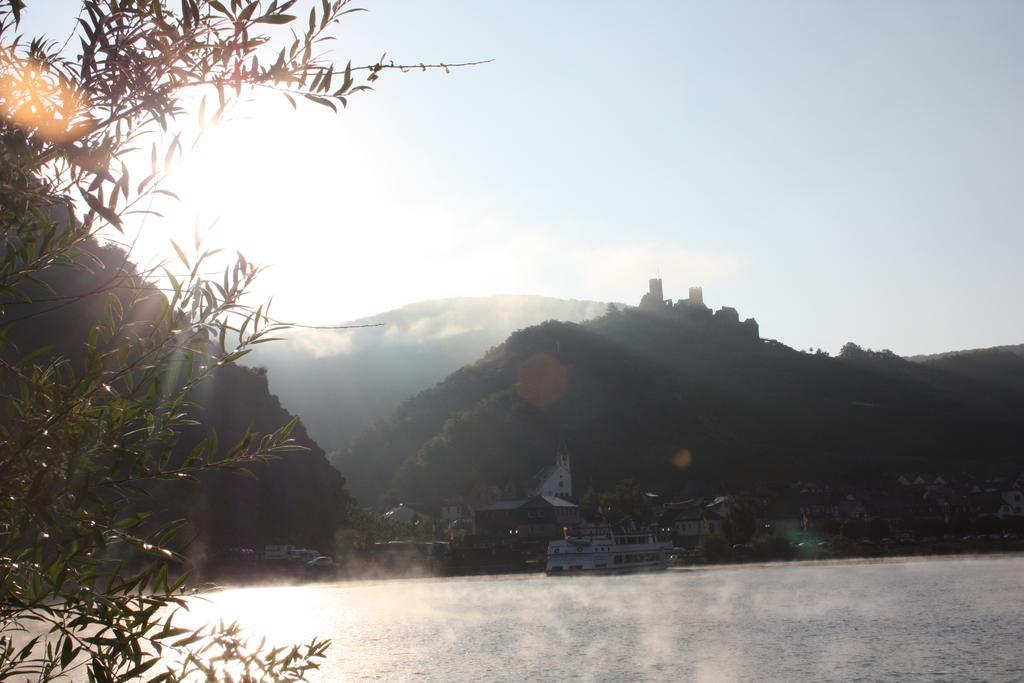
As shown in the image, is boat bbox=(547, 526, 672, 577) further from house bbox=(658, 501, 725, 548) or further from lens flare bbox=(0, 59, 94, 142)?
lens flare bbox=(0, 59, 94, 142)

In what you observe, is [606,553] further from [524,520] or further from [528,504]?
[528,504]

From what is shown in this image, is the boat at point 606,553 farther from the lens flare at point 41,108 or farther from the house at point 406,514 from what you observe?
the lens flare at point 41,108

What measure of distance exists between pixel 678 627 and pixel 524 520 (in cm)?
8752

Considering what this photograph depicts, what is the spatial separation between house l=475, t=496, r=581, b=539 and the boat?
6045 mm

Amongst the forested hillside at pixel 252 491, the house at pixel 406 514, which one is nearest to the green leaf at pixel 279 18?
the forested hillside at pixel 252 491

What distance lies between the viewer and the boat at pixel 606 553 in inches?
4779

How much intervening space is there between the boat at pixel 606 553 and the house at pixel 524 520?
19.8 ft

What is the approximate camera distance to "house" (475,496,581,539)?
141 metres

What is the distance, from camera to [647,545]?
130500mm

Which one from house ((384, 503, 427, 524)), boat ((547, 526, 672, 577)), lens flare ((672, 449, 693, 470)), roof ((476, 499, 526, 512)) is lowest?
boat ((547, 526, 672, 577))

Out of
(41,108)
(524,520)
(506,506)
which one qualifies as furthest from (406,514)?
(41,108)

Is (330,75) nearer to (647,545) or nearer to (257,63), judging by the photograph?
(257,63)

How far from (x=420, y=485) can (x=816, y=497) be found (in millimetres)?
73403

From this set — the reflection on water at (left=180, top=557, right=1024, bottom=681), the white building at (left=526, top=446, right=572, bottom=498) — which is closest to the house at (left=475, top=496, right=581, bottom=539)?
the white building at (left=526, top=446, right=572, bottom=498)
